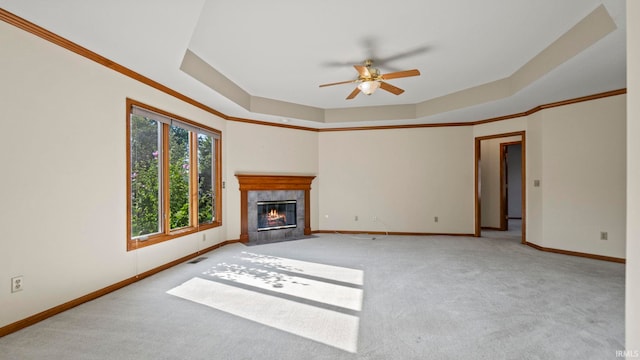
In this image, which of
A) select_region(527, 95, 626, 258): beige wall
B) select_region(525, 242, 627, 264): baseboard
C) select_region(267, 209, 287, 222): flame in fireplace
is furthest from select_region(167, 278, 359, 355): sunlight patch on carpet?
select_region(527, 95, 626, 258): beige wall

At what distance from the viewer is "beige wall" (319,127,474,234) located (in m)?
6.24

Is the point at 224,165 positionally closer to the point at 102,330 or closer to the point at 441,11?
the point at 102,330

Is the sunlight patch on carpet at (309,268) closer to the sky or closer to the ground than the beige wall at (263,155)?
closer to the ground

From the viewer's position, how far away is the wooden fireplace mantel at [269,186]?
563 cm

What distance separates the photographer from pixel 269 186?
589cm

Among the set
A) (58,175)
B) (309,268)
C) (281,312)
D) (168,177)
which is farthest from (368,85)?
(58,175)

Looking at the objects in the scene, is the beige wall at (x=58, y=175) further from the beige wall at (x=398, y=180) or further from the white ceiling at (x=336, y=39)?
the beige wall at (x=398, y=180)

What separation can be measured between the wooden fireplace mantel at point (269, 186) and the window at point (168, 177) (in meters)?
0.50

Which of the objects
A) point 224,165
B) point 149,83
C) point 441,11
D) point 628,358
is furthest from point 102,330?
point 441,11

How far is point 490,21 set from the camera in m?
2.83

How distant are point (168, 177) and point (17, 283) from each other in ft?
6.49

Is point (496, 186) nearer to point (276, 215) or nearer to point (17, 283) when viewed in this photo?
point (276, 215)

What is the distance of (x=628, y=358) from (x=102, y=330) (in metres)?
2.97

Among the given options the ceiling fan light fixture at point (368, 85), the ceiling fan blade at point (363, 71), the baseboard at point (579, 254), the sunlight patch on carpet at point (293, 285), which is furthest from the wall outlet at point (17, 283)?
the baseboard at point (579, 254)
